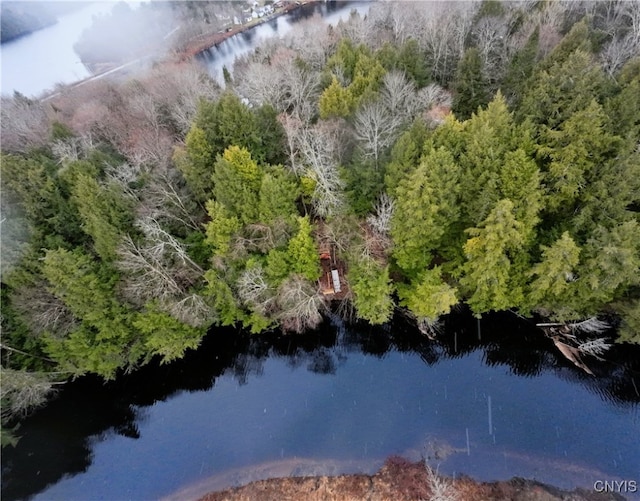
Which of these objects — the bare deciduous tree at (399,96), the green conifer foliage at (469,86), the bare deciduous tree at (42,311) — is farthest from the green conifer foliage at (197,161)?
the green conifer foliage at (469,86)

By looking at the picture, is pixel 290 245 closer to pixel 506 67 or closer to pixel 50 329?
pixel 50 329

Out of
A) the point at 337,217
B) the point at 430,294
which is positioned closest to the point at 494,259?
the point at 430,294

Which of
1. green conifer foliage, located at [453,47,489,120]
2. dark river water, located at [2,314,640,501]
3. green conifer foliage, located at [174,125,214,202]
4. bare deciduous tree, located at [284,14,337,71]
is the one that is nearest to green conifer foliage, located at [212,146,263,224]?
green conifer foliage, located at [174,125,214,202]

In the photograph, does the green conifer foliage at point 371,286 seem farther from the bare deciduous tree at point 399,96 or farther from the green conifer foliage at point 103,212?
the green conifer foliage at point 103,212

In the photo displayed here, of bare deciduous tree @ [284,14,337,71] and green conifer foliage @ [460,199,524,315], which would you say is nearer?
green conifer foliage @ [460,199,524,315]

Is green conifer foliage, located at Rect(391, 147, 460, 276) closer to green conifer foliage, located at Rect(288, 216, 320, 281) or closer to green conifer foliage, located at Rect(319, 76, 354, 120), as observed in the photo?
green conifer foliage, located at Rect(288, 216, 320, 281)

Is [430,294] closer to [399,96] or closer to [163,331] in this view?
[399,96]

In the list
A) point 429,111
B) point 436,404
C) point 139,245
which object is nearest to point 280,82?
point 429,111
